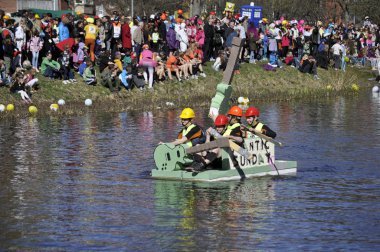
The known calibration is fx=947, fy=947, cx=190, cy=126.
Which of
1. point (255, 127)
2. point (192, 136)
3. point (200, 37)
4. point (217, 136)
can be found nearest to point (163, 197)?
point (217, 136)

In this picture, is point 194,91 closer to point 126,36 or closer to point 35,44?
point 126,36

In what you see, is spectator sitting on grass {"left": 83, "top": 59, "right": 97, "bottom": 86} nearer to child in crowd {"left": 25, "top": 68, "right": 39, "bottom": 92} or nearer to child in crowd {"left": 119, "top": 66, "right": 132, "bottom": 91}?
child in crowd {"left": 119, "top": 66, "right": 132, "bottom": 91}

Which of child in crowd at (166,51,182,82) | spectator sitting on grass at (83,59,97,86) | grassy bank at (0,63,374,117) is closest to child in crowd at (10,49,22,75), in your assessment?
grassy bank at (0,63,374,117)

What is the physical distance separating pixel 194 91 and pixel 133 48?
321 cm

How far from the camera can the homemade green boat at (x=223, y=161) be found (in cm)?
2109

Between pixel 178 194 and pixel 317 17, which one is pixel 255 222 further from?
pixel 317 17

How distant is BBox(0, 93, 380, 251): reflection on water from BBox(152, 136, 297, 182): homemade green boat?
31 cm

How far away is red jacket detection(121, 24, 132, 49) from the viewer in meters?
39.0

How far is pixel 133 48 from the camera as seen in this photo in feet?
132

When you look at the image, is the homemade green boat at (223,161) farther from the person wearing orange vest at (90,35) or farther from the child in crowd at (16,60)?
the person wearing orange vest at (90,35)

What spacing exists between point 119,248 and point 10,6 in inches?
2472

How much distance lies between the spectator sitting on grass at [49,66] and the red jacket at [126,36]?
3737 mm

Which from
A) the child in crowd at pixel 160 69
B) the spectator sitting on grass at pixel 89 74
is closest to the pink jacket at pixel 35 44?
the spectator sitting on grass at pixel 89 74

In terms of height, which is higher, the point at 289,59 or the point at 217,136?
the point at 289,59
